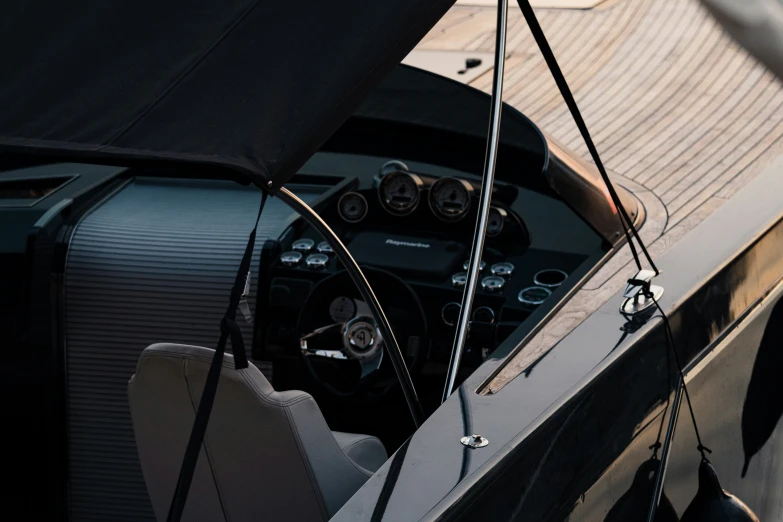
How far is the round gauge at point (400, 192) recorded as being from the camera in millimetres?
2924

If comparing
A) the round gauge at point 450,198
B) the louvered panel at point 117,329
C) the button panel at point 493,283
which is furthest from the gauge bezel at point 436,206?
the louvered panel at point 117,329

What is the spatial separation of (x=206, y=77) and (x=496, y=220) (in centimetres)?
162

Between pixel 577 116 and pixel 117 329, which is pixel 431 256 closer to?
pixel 117 329

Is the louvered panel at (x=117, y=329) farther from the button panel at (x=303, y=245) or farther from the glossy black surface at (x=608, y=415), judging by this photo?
the glossy black surface at (x=608, y=415)

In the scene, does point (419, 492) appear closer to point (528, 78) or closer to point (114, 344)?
point (114, 344)

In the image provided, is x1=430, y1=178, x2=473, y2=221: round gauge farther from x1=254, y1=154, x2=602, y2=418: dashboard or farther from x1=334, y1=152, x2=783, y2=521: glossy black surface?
x1=334, y1=152, x2=783, y2=521: glossy black surface

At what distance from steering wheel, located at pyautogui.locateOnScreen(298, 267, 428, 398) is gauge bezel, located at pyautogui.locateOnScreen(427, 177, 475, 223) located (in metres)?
0.29

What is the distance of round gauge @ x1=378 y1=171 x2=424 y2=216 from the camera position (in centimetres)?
292

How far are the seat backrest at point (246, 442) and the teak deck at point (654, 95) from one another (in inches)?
52.3

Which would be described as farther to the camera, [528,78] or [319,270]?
[528,78]

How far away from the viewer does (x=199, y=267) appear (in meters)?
2.67

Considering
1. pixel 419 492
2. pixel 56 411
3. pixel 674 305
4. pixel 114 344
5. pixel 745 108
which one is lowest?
pixel 56 411

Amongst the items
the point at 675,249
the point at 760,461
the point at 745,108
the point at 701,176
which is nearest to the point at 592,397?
the point at 675,249

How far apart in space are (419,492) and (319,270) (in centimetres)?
150
